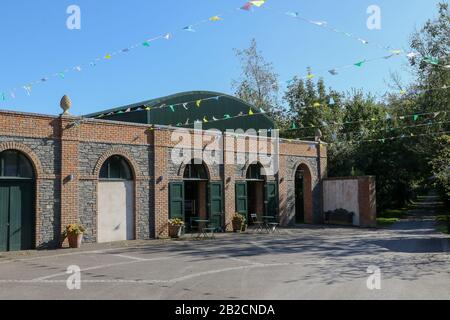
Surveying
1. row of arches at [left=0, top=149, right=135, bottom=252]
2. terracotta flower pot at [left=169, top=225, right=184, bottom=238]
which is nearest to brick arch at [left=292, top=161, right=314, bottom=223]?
terracotta flower pot at [left=169, top=225, right=184, bottom=238]

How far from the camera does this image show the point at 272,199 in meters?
24.2

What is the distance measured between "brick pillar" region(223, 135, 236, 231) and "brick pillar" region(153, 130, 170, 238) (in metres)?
3.42

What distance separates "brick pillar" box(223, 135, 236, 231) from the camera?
21639 millimetres

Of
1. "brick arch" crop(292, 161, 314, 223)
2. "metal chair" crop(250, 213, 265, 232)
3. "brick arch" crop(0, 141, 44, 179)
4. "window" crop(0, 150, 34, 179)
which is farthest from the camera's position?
"brick arch" crop(292, 161, 314, 223)

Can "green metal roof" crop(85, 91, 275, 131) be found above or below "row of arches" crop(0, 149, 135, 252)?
above

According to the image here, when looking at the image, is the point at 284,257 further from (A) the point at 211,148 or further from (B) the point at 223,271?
(A) the point at 211,148

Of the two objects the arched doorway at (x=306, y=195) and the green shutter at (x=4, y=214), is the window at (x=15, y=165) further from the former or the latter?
the arched doorway at (x=306, y=195)

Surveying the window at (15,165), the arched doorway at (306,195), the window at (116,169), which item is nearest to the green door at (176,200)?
the window at (116,169)

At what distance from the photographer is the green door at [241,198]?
22.2m

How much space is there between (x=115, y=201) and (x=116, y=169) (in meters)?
1.20

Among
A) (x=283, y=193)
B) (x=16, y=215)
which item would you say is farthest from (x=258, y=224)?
(x=16, y=215)

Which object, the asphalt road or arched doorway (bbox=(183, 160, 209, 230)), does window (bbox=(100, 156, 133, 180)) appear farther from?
arched doorway (bbox=(183, 160, 209, 230))
